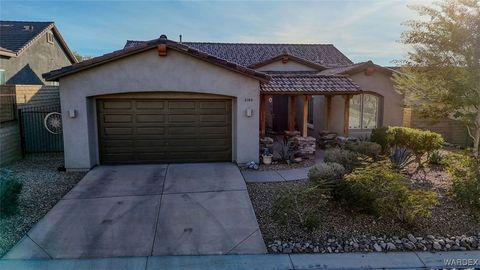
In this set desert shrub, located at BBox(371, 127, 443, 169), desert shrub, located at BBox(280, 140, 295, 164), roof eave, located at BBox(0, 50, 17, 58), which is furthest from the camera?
roof eave, located at BBox(0, 50, 17, 58)

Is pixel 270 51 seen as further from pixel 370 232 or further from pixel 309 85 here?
pixel 370 232

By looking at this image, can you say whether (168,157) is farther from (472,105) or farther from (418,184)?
(472,105)

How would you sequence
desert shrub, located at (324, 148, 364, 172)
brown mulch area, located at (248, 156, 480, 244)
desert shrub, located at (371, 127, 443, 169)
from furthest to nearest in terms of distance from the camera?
desert shrub, located at (371, 127, 443, 169) < desert shrub, located at (324, 148, 364, 172) < brown mulch area, located at (248, 156, 480, 244)

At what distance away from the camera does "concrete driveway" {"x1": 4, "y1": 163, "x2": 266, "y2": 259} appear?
5832mm

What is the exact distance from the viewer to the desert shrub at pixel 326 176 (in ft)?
23.5

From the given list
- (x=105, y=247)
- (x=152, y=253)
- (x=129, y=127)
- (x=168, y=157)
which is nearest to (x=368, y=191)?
(x=152, y=253)

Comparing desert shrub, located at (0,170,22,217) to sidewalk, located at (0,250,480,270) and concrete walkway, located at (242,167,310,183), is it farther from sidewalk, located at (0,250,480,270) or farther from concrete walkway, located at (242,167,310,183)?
concrete walkway, located at (242,167,310,183)

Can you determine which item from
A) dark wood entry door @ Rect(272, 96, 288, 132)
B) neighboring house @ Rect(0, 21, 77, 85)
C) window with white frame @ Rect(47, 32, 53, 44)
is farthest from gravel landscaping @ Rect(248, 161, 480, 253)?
window with white frame @ Rect(47, 32, 53, 44)

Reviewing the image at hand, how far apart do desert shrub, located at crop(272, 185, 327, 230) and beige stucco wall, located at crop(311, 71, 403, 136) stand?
9331mm

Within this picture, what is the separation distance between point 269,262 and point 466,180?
5.08m

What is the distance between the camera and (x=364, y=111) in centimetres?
1603

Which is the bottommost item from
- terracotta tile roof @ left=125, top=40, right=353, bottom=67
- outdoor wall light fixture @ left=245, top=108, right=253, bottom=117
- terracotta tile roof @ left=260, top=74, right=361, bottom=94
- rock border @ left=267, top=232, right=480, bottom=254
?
rock border @ left=267, top=232, right=480, bottom=254

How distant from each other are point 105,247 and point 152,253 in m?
0.88

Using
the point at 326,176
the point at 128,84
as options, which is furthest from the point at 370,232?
the point at 128,84
